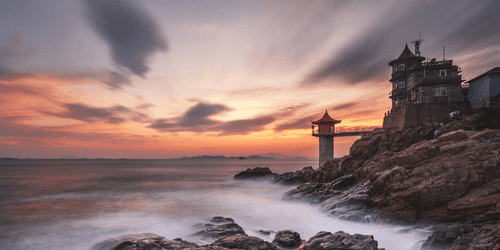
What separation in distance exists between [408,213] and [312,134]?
30.0 meters

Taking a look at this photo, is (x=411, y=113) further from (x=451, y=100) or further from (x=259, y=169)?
(x=259, y=169)

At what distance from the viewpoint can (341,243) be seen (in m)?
6.97

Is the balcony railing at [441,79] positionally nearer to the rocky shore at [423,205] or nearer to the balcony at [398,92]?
the balcony at [398,92]

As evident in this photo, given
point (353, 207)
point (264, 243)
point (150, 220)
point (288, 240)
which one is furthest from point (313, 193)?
point (150, 220)

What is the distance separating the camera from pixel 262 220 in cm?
1495

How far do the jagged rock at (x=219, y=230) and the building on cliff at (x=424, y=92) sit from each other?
2466 centimetres

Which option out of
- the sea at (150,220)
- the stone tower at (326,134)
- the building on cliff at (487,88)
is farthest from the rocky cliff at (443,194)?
the stone tower at (326,134)

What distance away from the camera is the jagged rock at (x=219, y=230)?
10380 mm

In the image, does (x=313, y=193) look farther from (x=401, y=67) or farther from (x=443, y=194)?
(x=401, y=67)

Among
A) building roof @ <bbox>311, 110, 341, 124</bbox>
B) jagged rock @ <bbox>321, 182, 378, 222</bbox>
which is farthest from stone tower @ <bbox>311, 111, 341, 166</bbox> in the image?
jagged rock @ <bbox>321, 182, 378, 222</bbox>

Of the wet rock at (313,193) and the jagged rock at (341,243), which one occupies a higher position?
the jagged rock at (341,243)

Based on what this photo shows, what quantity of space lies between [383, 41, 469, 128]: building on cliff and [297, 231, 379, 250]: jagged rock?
2391cm

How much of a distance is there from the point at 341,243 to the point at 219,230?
20.0 ft

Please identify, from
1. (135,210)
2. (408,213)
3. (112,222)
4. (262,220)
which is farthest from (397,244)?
(135,210)
